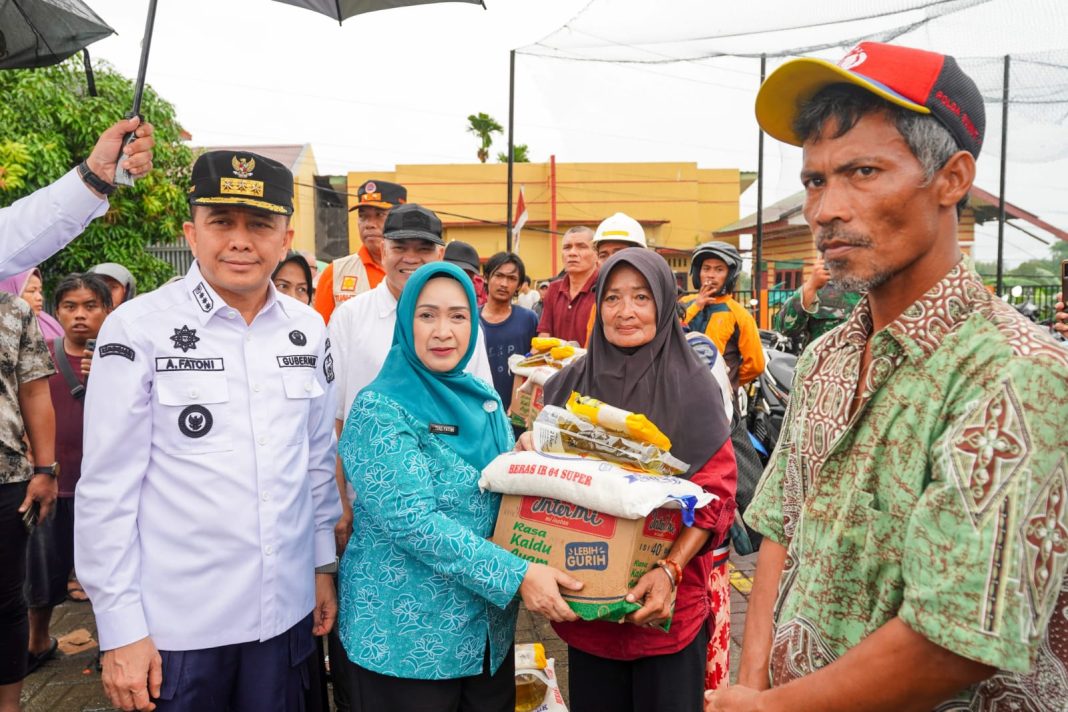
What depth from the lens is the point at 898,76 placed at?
115 centimetres

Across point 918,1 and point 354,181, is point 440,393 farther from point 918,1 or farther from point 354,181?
point 354,181

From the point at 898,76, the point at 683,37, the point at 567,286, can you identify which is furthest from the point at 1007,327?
the point at 683,37

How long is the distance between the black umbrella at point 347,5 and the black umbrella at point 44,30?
0.68 m

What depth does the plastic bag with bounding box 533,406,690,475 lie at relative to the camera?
6.87ft

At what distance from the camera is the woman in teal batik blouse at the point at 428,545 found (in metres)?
1.97

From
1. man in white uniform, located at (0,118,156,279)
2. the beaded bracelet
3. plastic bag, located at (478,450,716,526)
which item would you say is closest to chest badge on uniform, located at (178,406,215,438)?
man in white uniform, located at (0,118,156,279)

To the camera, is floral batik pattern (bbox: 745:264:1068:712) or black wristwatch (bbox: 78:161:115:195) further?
black wristwatch (bbox: 78:161:115:195)

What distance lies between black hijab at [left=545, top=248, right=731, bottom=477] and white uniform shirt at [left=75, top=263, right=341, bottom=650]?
1068mm

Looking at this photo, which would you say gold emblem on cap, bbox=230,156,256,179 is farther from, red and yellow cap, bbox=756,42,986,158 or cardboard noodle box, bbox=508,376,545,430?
red and yellow cap, bbox=756,42,986,158

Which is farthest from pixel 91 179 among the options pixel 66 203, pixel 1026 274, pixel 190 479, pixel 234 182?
pixel 1026 274

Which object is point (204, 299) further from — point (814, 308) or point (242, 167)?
point (814, 308)

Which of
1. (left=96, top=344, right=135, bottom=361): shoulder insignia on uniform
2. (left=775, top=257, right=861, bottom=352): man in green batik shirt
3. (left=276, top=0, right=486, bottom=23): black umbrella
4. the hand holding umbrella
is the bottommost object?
(left=96, top=344, right=135, bottom=361): shoulder insignia on uniform

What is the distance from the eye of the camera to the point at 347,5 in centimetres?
272

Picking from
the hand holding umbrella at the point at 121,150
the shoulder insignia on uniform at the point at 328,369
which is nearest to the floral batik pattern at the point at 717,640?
the shoulder insignia on uniform at the point at 328,369
